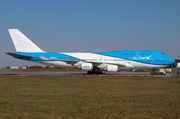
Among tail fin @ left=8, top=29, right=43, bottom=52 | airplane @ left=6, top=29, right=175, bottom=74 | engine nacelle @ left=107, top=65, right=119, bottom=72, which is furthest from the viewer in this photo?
tail fin @ left=8, top=29, right=43, bottom=52

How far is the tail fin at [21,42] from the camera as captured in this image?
39094mm

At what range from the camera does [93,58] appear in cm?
3959

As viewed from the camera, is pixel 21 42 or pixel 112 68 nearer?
pixel 112 68

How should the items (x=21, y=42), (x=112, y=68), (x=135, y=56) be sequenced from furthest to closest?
(x=21, y=42), (x=135, y=56), (x=112, y=68)

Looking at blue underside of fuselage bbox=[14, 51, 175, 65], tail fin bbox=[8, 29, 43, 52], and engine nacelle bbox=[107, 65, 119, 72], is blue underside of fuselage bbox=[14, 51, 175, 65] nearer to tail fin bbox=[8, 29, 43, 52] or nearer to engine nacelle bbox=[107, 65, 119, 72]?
tail fin bbox=[8, 29, 43, 52]

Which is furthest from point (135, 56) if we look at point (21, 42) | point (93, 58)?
point (21, 42)

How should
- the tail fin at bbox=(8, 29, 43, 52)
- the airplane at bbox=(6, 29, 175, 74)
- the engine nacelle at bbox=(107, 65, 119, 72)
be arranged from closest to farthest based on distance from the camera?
the engine nacelle at bbox=(107, 65, 119, 72) → the airplane at bbox=(6, 29, 175, 74) → the tail fin at bbox=(8, 29, 43, 52)

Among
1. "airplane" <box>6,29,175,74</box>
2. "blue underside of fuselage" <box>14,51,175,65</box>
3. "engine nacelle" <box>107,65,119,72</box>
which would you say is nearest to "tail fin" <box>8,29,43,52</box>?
"airplane" <box>6,29,175,74</box>

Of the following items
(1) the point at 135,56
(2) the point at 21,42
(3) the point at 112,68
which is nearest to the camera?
(3) the point at 112,68

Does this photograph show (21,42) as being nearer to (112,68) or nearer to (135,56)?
(112,68)

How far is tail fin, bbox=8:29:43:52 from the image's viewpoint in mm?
39094

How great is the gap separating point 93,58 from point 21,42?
14119 millimetres

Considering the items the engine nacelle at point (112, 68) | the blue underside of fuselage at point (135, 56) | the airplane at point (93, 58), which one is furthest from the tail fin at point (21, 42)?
the engine nacelle at point (112, 68)

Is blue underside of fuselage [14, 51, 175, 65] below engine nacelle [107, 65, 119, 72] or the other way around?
the other way around
